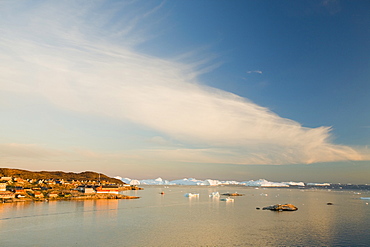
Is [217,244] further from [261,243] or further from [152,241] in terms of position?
[152,241]

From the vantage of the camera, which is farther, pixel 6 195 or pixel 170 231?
pixel 6 195

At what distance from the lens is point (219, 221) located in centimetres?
4906

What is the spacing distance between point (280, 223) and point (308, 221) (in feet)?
25.2

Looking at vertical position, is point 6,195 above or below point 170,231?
above

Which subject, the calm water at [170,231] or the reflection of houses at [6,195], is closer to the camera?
the calm water at [170,231]

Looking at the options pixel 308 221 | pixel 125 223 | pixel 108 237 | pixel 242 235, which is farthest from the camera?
pixel 308 221

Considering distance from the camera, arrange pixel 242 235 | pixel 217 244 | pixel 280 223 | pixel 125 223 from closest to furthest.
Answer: pixel 217 244 → pixel 242 235 → pixel 125 223 → pixel 280 223

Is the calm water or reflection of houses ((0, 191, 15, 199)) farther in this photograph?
reflection of houses ((0, 191, 15, 199))

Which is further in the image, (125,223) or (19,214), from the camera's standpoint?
(19,214)

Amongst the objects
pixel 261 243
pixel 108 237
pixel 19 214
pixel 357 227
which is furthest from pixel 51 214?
pixel 357 227

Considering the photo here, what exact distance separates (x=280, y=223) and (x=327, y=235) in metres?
9.66

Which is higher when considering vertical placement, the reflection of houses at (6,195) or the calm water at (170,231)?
the reflection of houses at (6,195)

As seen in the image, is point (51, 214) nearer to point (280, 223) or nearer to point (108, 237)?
point (108, 237)

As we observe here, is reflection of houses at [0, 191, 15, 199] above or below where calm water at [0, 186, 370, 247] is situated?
above
